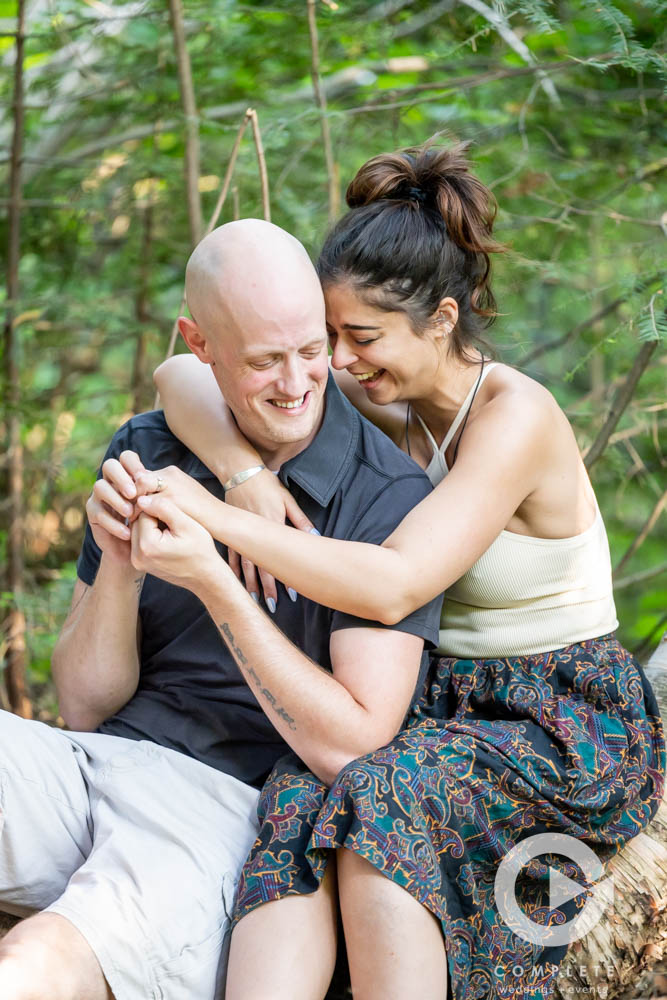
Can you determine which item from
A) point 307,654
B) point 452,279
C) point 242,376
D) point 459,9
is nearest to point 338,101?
point 459,9

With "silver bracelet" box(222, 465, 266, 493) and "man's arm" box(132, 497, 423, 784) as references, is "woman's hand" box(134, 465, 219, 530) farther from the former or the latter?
"silver bracelet" box(222, 465, 266, 493)

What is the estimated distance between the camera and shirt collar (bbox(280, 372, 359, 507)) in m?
2.22

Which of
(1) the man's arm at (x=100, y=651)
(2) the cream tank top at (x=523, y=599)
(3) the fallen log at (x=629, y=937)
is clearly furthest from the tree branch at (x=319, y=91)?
(3) the fallen log at (x=629, y=937)

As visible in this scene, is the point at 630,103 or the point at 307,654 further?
the point at 630,103

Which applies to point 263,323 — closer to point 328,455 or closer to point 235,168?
point 328,455

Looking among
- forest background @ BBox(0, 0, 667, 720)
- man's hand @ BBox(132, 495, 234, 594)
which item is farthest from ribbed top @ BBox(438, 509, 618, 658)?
forest background @ BBox(0, 0, 667, 720)

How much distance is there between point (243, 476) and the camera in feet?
7.34

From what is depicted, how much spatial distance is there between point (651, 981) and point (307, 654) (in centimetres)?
119

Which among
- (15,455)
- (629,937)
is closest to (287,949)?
(629,937)

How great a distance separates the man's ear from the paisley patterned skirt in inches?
36.8

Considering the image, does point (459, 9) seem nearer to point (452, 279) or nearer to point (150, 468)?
point (452, 279)

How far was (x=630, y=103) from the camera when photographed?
3.94m

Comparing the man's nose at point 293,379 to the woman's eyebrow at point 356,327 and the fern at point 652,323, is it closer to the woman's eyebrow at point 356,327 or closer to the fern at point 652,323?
the woman's eyebrow at point 356,327

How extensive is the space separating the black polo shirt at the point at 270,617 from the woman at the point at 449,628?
95 mm
